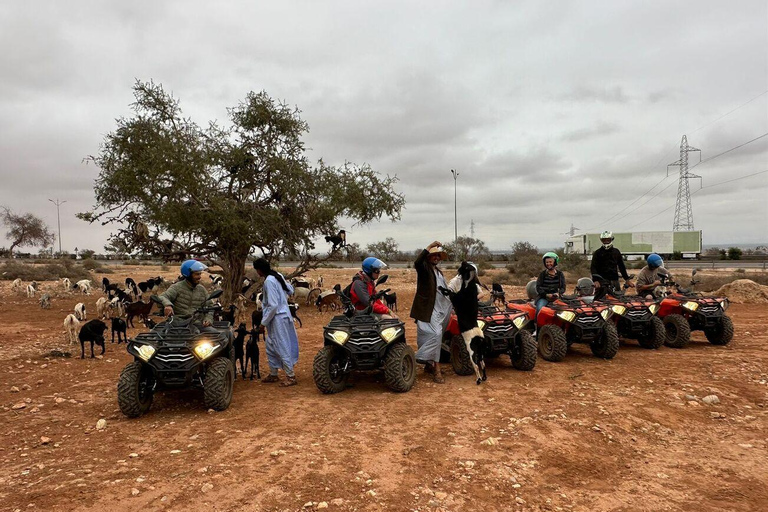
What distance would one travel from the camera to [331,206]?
16.0m

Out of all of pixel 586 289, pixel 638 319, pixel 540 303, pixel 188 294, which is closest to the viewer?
pixel 188 294

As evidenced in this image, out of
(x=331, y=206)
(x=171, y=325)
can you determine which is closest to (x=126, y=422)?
(x=171, y=325)

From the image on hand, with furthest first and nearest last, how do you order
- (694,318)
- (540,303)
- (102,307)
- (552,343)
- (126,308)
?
(102,307), (126,308), (694,318), (540,303), (552,343)

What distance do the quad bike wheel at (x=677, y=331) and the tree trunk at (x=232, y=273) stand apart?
41.1 feet

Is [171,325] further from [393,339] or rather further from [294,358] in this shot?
[393,339]

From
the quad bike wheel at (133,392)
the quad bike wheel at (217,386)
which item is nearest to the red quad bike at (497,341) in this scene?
the quad bike wheel at (217,386)

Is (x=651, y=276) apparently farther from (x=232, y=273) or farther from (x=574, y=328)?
(x=232, y=273)

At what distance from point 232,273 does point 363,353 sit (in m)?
11.8

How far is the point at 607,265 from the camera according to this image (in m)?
9.89

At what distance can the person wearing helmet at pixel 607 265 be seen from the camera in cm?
966

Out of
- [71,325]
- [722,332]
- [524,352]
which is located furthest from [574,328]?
[71,325]

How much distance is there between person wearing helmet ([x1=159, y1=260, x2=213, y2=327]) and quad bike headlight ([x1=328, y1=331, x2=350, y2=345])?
5.39ft

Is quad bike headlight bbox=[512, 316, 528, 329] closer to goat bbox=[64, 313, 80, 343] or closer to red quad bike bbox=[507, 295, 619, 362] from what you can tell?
red quad bike bbox=[507, 295, 619, 362]

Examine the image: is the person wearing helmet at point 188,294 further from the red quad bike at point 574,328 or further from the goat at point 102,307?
the goat at point 102,307
